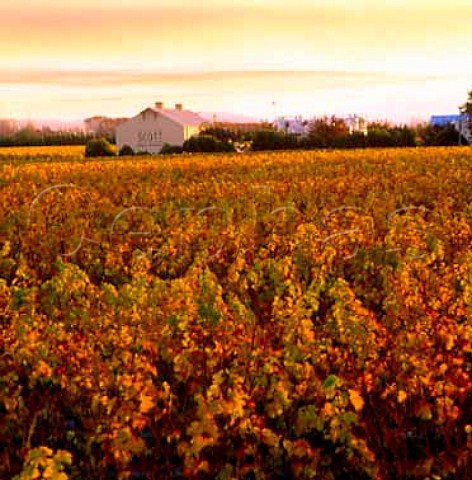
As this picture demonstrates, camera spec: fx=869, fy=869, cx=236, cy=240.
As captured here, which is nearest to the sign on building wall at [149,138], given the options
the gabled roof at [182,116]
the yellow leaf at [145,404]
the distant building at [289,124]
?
the gabled roof at [182,116]

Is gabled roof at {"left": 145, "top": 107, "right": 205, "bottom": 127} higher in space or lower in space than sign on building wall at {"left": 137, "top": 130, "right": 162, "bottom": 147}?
higher

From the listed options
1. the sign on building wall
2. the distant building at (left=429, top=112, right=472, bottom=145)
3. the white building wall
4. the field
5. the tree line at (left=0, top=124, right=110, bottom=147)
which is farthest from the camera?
the tree line at (left=0, top=124, right=110, bottom=147)

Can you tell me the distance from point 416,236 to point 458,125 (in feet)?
211

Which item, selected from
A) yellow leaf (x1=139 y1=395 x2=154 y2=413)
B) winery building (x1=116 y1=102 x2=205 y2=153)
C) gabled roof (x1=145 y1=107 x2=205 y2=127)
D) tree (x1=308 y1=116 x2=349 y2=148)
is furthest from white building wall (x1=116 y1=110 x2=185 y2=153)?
yellow leaf (x1=139 y1=395 x2=154 y2=413)

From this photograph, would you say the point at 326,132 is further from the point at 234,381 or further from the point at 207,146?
the point at 234,381

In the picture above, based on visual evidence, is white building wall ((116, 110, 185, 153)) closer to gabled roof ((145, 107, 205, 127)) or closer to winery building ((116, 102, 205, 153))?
winery building ((116, 102, 205, 153))

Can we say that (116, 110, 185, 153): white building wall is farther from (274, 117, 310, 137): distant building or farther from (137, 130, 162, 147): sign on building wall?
(274, 117, 310, 137): distant building

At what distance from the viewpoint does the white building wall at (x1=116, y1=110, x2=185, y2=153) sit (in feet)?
273

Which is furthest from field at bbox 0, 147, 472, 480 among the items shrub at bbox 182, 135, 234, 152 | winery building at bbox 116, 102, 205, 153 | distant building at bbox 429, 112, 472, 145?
winery building at bbox 116, 102, 205, 153

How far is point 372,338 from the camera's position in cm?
661

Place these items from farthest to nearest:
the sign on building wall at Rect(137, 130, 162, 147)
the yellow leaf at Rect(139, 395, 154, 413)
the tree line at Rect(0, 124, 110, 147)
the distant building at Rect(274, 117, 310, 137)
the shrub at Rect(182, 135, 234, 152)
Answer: the distant building at Rect(274, 117, 310, 137), the tree line at Rect(0, 124, 110, 147), the sign on building wall at Rect(137, 130, 162, 147), the shrub at Rect(182, 135, 234, 152), the yellow leaf at Rect(139, 395, 154, 413)

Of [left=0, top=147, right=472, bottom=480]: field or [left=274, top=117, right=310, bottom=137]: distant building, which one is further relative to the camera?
[left=274, top=117, right=310, bottom=137]: distant building

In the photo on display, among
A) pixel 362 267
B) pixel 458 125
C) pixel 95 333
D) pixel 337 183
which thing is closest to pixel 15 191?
pixel 337 183

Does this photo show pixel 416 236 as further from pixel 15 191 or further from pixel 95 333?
pixel 15 191
